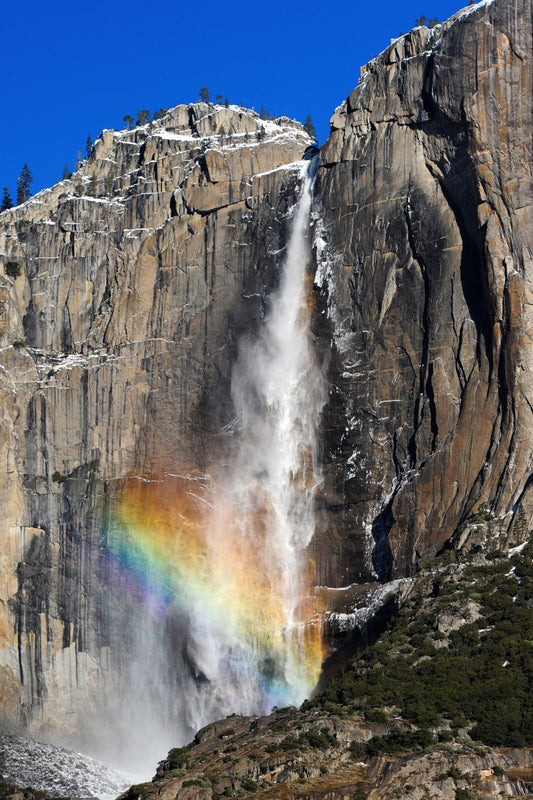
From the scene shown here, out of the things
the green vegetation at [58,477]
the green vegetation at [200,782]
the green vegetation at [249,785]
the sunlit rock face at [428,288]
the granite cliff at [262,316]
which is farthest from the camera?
the green vegetation at [58,477]

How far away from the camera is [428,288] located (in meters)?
103

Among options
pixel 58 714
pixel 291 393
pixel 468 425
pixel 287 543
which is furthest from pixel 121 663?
pixel 468 425

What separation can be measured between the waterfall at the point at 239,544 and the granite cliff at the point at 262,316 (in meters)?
1.29

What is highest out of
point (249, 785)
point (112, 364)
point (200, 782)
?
point (112, 364)

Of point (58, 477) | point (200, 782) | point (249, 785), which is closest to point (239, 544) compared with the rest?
point (58, 477)

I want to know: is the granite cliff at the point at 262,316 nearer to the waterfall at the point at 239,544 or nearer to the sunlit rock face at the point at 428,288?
the sunlit rock face at the point at 428,288

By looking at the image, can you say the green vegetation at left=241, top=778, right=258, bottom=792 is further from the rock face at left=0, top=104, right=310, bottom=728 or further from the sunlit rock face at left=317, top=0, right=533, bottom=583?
the rock face at left=0, top=104, right=310, bottom=728

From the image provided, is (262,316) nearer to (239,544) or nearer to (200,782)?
(239,544)

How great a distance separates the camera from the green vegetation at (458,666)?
253 ft

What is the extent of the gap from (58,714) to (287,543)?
2098cm

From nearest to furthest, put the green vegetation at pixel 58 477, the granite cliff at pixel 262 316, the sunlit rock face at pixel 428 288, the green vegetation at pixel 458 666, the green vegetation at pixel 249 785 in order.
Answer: the green vegetation at pixel 249 785
the green vegetation at pixel 458 666
the sunlit rock face at pixel 428 288
the granite cliff at pixel 262 316
the green vegetation at pixel 58 477

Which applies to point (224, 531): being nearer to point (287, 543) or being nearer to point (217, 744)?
point (287, 543)

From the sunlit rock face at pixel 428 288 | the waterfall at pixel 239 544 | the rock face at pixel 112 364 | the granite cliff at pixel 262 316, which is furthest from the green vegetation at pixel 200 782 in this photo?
the rock face at pixel 112 364

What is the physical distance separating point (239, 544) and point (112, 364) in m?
17.2
